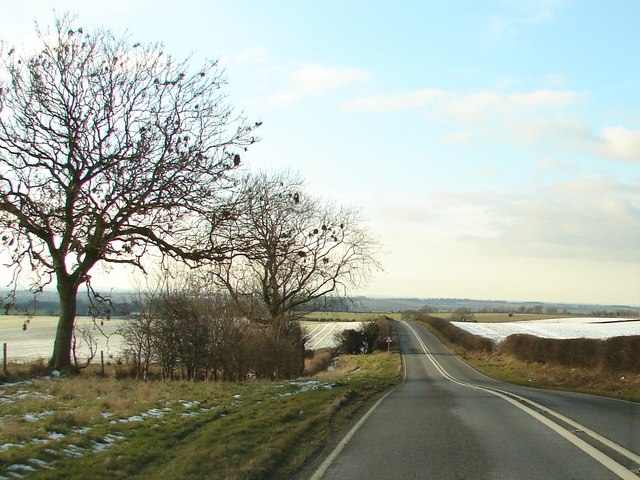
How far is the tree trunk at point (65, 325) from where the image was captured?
17719 mm

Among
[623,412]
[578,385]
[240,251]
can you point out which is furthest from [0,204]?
[578,385]

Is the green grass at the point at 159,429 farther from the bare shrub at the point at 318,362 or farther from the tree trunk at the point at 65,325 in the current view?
the bare shrub at the point at 318,362

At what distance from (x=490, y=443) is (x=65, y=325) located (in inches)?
535

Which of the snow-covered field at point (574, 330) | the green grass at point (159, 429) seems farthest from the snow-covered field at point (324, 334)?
the green grass at point (159, 429)

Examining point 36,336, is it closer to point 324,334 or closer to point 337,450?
point 337,450

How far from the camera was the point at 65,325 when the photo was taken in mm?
17969

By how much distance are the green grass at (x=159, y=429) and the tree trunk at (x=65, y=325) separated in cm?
187

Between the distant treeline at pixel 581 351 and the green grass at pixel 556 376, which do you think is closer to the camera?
the green grass at pixel 556 376

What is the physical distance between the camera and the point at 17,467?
716cm

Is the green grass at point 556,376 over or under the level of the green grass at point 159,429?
under

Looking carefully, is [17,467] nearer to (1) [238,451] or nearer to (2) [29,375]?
(1) [238,451]

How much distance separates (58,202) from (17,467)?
28.1 feet

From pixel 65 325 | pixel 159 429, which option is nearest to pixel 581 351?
pixel 65 325

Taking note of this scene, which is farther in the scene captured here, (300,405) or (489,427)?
(300,405)
